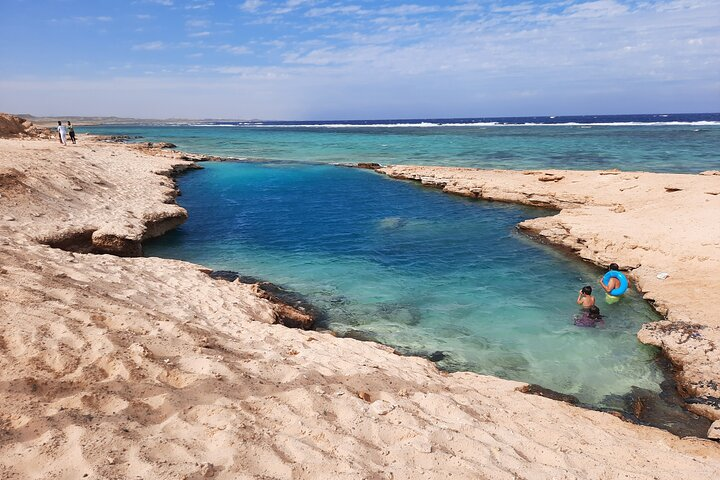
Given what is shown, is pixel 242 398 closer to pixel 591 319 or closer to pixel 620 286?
pixel 591 319

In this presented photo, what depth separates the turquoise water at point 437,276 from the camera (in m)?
8.47

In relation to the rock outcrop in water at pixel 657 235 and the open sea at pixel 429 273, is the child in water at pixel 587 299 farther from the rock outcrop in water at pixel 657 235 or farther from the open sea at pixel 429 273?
the rock outcrop in water at pixel 657 235

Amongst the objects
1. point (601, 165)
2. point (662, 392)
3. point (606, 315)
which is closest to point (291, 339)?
point (662, 392)

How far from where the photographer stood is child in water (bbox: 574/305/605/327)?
9727 mm

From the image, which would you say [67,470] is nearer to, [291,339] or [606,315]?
[291,339]

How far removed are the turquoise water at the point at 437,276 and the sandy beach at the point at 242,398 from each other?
1.22 metres

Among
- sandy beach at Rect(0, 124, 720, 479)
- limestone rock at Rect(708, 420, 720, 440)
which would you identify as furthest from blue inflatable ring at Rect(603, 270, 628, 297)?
limestone rock at Rect(708, 420, 720, 440)

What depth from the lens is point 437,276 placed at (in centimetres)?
1266

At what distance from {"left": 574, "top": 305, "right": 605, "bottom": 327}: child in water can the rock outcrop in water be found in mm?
927

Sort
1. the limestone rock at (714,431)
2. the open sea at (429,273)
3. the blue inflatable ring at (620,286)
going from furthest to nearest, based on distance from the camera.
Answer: the blue inflatable ring at (620,286)
the open sea at (429,273)
the limestone rock at (714,431)

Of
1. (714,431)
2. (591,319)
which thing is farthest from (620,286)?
(714,431)

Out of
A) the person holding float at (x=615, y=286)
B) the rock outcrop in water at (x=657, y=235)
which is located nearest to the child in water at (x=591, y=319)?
the rock outcrop in water at (x=657, y=235)

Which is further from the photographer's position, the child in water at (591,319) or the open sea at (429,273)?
the child in water at (591,319)

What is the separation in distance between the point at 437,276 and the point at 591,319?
4.24 m
